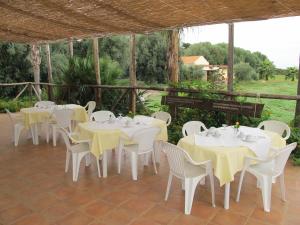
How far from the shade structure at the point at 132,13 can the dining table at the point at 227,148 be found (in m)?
1.61

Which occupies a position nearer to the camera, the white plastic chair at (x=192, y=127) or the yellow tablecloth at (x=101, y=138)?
the yellow tablecloth at (x=101, y=138)

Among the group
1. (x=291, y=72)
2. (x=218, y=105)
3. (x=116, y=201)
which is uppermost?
(x=291, y=72)

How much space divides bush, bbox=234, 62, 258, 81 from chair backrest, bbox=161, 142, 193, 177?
5.10 meters

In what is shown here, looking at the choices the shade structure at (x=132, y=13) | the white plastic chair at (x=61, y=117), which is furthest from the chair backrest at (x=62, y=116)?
the shade structure at (x=132, y=13)

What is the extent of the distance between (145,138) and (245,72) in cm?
504

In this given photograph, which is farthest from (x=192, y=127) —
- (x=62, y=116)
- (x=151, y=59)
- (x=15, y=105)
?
(x=151, y=59)

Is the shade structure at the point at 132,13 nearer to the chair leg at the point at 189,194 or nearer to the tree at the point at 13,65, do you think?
the chair leg at the point at 189,194

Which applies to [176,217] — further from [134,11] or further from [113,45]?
[113,45]

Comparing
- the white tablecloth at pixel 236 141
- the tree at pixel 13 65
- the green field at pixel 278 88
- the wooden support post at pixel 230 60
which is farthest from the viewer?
the tree at pixel 13 65

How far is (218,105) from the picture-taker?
18.3ft

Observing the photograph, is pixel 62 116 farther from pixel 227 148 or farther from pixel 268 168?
pixel 268 168

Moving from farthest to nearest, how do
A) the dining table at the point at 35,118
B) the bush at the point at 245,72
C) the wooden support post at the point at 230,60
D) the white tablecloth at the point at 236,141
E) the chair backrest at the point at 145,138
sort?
the bush at the point at 245,72, the dining table at the point at 35,118, the wooden support post at the point at 230,60, the chair backrest at the point at 145,138, the white tablecloth at the point at 236,141

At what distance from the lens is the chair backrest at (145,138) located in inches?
153

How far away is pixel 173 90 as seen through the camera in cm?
642
